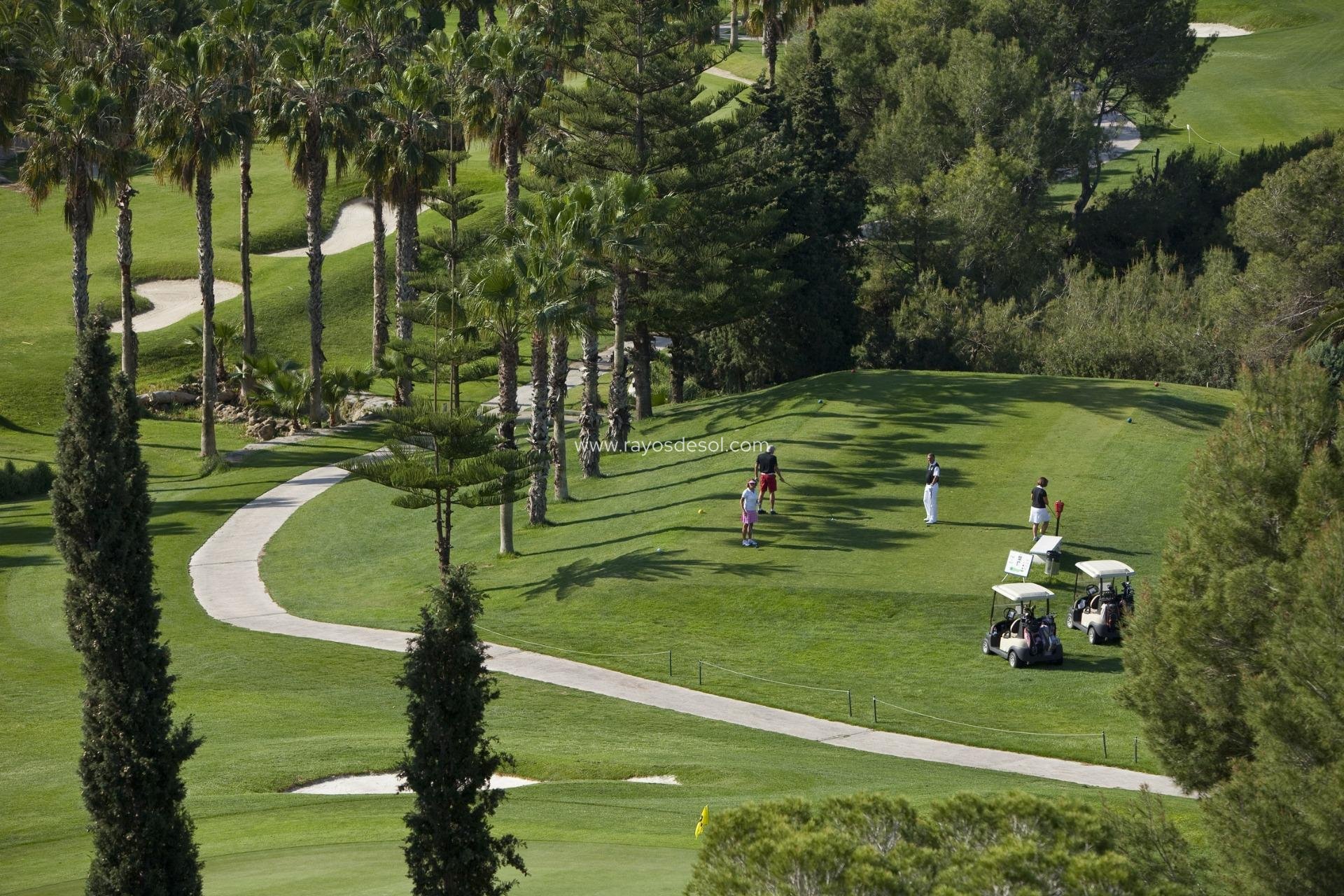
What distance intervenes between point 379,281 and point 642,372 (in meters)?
14.4

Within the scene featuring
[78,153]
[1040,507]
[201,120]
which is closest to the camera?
[1040,507]

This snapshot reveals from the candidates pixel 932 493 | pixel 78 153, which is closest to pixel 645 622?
pixel 932 493

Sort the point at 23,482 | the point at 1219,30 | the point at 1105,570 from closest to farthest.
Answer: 1. the point at 1105,570
2. the point at 23,482
3. the point at 1219,30

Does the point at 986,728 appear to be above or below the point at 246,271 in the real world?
below

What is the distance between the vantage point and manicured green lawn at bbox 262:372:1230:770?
2616cm

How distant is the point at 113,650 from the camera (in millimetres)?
13773

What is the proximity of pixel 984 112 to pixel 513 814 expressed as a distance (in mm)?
56605

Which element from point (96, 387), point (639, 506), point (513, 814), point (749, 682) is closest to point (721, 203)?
point (639, 506)

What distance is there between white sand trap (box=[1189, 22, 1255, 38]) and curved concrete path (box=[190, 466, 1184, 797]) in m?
94.8

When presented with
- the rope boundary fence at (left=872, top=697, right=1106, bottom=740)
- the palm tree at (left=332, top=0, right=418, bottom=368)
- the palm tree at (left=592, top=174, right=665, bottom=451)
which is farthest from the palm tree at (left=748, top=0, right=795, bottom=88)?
the rope boundary fence at (left=872, top=697, right=1106, bottom=740)

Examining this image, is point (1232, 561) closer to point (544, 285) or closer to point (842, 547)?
point (842, 547)

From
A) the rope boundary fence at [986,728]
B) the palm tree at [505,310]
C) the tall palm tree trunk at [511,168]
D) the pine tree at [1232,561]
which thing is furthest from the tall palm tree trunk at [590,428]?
the pine tree at [1232,561]

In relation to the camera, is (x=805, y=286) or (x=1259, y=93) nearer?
(x=805, y=286)

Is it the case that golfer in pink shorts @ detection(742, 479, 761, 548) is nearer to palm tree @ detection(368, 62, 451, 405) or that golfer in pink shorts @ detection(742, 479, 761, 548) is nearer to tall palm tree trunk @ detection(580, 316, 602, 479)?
tall palm tree trunk @ detection(580, 316, 602, 479)
